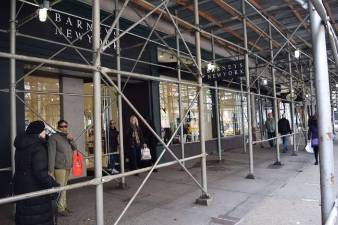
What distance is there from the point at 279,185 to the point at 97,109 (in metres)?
5.46

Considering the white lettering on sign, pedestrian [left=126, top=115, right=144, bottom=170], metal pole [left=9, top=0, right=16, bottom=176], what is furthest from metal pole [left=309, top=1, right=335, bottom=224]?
pedestrian [left=126, top=115, right=144, bottom=170]

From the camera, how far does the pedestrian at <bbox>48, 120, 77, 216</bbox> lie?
5285 millimetres

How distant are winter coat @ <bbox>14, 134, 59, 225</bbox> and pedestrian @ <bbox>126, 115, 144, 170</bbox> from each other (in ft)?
16.5

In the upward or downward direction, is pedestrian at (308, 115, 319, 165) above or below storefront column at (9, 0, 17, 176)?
below

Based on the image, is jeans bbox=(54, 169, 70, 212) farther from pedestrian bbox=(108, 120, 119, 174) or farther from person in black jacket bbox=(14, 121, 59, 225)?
pedestrian bbox=(108, 120, 119, 174)

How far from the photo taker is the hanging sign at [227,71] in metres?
9.13

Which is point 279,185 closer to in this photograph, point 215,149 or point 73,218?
point 73,218

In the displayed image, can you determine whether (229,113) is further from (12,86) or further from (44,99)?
(12,86)

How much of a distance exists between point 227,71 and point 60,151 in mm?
5641

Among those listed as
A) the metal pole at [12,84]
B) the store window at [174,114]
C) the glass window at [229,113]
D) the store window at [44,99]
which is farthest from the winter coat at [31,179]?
the glass window at [229,113]

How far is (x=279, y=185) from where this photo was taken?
7.64m

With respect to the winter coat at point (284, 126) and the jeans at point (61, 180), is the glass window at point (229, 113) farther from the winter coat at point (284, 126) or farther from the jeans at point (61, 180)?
the jeans at point (61, 180)

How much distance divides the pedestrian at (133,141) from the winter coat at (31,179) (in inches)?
198

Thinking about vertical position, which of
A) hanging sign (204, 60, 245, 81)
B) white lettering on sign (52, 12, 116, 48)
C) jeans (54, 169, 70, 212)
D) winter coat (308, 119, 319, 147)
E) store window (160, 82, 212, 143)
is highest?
white lettering on sign (52, 12, 116, 48)
